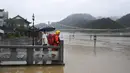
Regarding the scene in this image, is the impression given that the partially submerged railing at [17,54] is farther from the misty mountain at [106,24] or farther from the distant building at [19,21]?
the misty mountain at [106,24]

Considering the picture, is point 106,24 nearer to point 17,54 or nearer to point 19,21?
point 19,21

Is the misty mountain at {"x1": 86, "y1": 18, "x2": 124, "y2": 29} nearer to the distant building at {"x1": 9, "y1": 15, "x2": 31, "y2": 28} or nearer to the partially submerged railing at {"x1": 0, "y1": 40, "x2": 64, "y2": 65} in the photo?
the distant building at {"x1": 9, "y1": 15, "x2": 31, "y2": 28}

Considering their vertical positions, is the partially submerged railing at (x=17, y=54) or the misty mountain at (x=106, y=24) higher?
the misty mountain at (x=106, y=24)

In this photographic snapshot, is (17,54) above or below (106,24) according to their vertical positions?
below

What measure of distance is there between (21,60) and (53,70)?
73.8 inches

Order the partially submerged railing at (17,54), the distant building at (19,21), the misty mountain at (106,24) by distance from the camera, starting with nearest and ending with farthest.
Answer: the partially submerged railing at (17,54)
the distant building at (19,21)
the misty mountain at (106,24)

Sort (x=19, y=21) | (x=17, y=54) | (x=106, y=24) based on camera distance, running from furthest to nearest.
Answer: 1. (x=106, y=24)
2. (x=19, y=21)
3. (x=17, y=54)

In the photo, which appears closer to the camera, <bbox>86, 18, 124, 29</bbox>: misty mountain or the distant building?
the distant building

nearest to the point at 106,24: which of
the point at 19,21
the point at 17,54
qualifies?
the point at 19,21

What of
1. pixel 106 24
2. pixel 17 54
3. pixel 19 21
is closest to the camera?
pixel 17 54

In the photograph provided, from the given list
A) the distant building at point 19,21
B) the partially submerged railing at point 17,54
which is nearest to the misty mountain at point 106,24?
the distant building at point 19,21

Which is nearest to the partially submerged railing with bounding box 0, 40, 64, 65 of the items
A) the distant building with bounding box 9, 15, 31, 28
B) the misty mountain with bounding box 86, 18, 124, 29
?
the distant building with bounding box 9, 15, 31, 28

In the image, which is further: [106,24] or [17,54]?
[106,24]

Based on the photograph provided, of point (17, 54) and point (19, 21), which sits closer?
point (17, 54)
